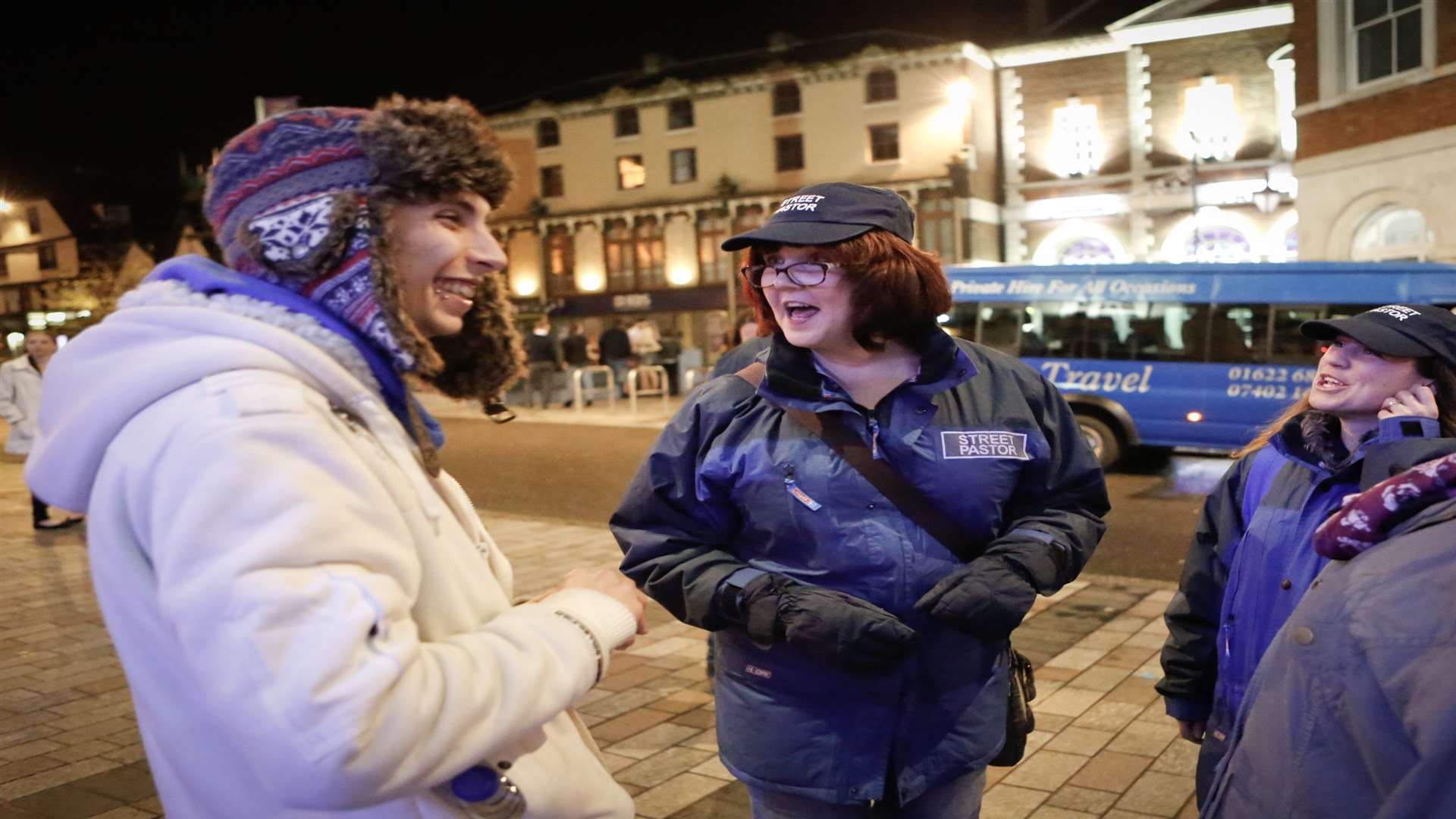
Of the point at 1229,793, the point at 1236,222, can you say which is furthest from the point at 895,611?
the point at 1236,222

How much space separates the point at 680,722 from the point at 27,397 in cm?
826

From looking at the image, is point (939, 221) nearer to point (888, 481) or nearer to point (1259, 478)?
point (1259, 478)

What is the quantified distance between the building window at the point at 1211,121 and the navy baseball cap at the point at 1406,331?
29031 mm

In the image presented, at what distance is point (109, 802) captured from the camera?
12.9 feet

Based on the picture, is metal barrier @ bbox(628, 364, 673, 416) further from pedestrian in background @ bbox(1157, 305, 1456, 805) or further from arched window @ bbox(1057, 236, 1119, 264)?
pedestrian in background @ bbox(1157, 305, 1456, 805)

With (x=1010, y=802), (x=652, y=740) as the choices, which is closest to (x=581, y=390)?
(x=652, y=740)

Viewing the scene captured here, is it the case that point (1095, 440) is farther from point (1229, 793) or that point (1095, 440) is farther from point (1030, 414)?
point (1229, 793)

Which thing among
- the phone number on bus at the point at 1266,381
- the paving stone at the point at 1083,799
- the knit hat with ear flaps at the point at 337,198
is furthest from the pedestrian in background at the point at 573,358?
the knit hat with ear flaps at the point at 337,198

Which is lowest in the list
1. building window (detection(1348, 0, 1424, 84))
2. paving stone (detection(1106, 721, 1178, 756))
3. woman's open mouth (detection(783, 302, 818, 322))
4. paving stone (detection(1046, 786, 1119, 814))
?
paving stone (detection(1106, 721, 1178, 756))

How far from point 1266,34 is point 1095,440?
22.0 meters

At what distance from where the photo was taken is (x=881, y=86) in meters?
35.6

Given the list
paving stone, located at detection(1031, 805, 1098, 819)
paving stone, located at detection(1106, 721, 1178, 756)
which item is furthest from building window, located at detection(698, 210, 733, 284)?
paving stone, located at detection(1031, 805, 1098, 819)

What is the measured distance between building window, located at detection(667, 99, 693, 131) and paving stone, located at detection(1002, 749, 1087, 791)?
36.6 metres

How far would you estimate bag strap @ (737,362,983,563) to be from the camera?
236 centimetres
